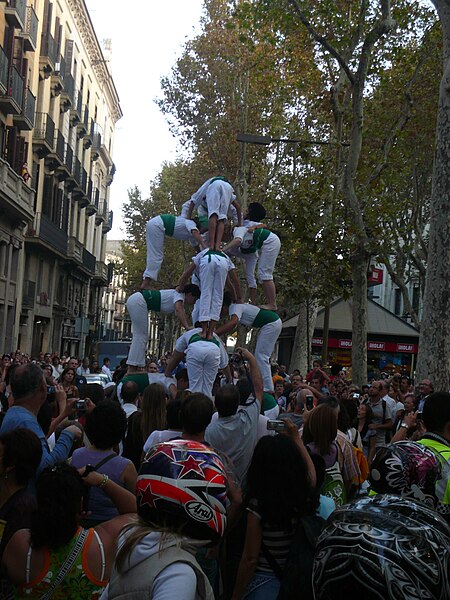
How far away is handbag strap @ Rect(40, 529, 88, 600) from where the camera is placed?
10.2 feet

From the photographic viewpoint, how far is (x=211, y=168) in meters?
37.6

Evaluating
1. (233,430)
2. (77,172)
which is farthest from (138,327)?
(77,172)

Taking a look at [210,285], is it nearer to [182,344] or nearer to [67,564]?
[182,344]

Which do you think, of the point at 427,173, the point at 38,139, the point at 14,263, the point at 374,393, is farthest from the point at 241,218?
the point at 38,139

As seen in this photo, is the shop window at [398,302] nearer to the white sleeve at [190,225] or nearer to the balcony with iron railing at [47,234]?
the balcony with iron railing at [47,234]

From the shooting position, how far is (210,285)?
9.64m

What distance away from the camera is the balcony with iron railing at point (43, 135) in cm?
3425

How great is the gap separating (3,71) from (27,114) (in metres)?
3.74

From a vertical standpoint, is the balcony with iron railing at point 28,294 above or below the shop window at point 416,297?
below

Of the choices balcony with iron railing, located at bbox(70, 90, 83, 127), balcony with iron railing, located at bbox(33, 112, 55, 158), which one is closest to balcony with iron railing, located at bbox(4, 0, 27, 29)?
balcony with iron railing, located at bbox(33, 112, 55, 158)

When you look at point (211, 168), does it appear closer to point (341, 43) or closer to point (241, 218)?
point (341, 43)

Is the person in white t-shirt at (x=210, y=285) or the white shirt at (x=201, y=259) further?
the white shirt at (x=201, y=259)

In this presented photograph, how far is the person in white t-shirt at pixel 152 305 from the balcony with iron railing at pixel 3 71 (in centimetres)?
1851

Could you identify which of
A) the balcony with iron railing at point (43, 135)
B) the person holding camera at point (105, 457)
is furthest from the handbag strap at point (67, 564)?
the balcony with iron railing at point (43, 135)
